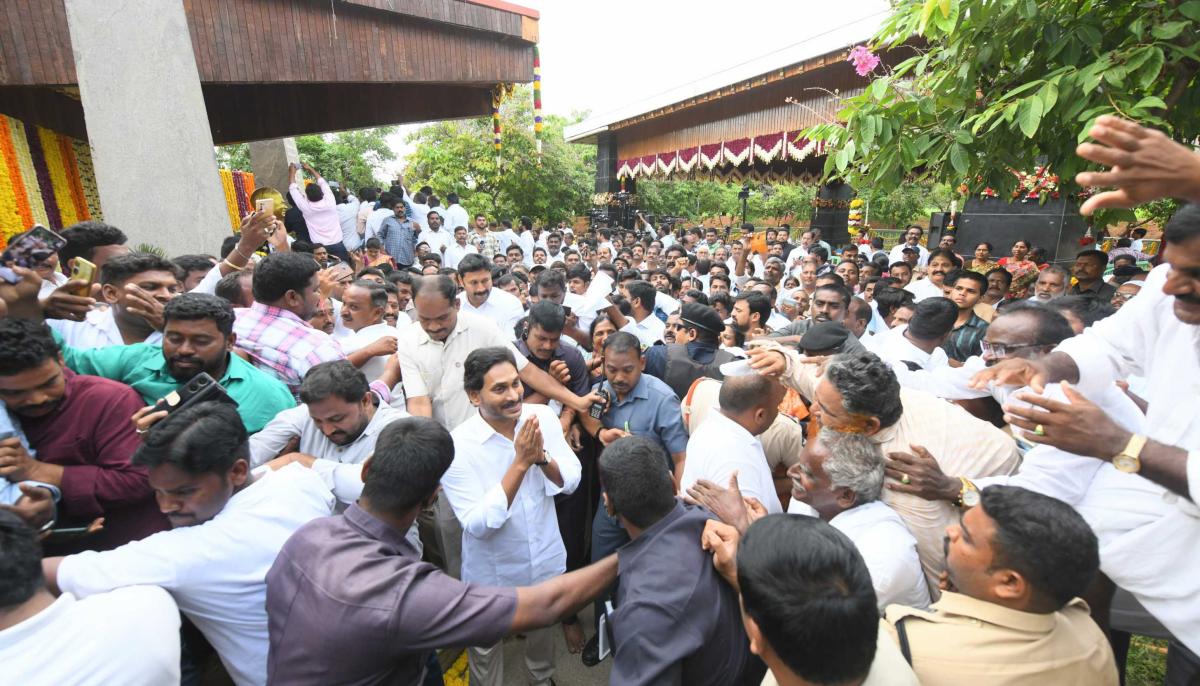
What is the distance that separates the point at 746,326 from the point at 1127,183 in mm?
3044

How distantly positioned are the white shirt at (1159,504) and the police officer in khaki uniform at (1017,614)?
65cm

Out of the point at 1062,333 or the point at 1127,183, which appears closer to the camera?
the point at 1127,183

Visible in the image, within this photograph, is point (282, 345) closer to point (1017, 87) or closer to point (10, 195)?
point (10, 195)

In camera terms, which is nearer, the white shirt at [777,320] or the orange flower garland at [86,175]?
the white shirt at [777,320]

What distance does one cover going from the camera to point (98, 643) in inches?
54.7

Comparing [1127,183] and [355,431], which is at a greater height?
[1127,183]

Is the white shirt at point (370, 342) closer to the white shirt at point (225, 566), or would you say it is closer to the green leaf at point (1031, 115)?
the white shirt at point (225, 566)

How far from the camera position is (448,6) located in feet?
24.5

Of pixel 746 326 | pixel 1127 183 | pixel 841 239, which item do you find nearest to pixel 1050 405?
pixel 1127 183

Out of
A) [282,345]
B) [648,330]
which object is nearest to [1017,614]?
[282,345]

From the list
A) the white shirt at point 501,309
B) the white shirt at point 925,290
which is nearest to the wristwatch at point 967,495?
the white shirt at point 501,309

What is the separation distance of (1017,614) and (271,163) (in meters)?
14.0

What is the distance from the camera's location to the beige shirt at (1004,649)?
142 cm

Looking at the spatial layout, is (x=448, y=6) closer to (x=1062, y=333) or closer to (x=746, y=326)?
(x=746, y=326)
